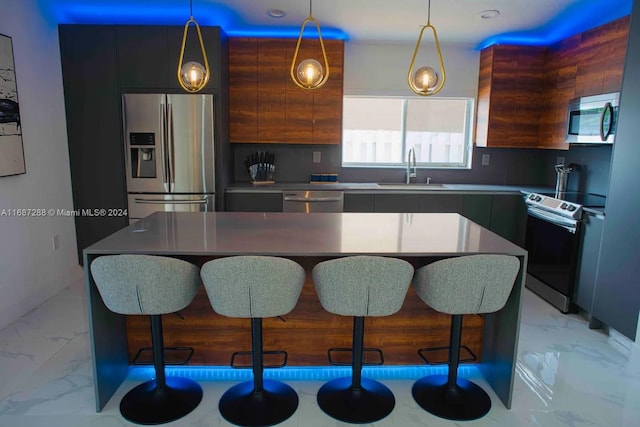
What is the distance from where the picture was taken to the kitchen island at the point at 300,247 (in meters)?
2.08

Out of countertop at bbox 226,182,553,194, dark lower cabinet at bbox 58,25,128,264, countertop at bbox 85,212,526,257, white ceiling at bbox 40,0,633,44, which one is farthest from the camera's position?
countertop at bbox 226,182,553,194

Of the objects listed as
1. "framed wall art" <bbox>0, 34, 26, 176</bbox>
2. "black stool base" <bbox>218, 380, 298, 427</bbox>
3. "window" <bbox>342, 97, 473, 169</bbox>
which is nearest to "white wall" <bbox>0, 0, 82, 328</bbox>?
"framed wall art" <bbox>0, 34, 26, 176</bbox>

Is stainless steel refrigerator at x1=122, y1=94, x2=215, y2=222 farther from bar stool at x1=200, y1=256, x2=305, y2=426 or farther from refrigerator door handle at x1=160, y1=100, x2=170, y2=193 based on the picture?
bar stool at x1=200, y1=256, x2=305, y2=426

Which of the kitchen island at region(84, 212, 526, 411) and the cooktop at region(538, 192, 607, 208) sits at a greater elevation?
the cooktop at region(538, 192, 607, 208)

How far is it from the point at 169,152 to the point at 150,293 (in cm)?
241

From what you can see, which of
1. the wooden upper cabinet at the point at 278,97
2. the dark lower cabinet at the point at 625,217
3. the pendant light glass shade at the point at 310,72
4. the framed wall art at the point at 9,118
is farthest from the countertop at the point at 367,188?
the pendant light glass shade at the point at 310,72

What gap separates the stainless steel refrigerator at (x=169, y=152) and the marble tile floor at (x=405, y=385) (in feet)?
4.49

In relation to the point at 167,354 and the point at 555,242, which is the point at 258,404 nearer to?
the point at 167,354

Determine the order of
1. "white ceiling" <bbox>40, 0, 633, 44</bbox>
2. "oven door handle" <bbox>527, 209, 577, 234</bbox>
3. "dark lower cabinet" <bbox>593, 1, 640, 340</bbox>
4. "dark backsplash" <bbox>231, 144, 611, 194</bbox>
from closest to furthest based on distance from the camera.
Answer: "dark lower cabinet" <bbox>593, 1, 640, 340</bbox>, "oven door handle" <bbox>527, 209, 577, 234</bbox>, "white ceiling" <bbox>40, 0, 633, 44</bbox>, "dark backsplash" <bbox>231, 144, 611, 194</bbox>

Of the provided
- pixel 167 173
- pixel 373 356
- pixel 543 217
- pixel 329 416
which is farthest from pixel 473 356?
pixel 167 173

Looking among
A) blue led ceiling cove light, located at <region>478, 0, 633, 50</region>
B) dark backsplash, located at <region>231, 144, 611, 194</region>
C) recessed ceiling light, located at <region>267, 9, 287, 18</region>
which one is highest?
recessed ceiling light, located at <region>267, 9, 287, 18</region>

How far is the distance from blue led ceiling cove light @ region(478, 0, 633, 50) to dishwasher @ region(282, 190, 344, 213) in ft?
7.67

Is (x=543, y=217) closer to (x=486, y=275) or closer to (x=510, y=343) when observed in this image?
(x=510, y=343)

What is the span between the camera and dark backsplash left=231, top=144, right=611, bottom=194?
16.2 ft
